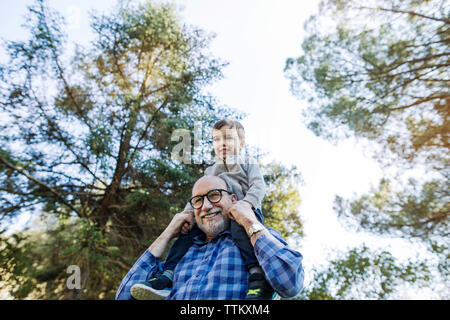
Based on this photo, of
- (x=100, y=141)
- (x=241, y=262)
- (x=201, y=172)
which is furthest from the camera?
(x=201, y=172)

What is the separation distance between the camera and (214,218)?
2361 millimetres

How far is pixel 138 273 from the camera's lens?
6.96 feet

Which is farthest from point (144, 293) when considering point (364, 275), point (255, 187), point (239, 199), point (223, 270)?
point (364, 275)

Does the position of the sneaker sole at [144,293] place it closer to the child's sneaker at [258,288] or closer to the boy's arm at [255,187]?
the child's sneaker at [258,288]

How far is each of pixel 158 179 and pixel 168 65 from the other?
4.18m

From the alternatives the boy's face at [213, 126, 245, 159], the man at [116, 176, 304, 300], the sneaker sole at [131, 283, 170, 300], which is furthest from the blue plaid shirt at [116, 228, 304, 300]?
the boy's face at [213, 126, 245, 159]

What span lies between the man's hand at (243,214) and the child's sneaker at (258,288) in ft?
1.24

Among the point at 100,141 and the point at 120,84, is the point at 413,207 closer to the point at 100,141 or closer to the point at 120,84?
the point at 100,141

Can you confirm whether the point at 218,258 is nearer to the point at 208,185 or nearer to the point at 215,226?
the point at 215,226

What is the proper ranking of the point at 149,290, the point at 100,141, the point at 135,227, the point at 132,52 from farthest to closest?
the point at 132,52 < the point at 135,227 < the point at 100,141 < the point at 149,290

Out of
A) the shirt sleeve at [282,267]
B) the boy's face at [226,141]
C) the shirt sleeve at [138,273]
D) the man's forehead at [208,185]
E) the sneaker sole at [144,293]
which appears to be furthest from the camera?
the boy's face at [226,141]

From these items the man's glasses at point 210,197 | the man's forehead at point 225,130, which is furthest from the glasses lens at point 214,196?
the man's forehead at point 225,130

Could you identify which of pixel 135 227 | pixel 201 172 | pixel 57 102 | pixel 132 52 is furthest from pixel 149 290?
pixel 132 52

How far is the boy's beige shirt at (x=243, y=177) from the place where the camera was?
254 cm
